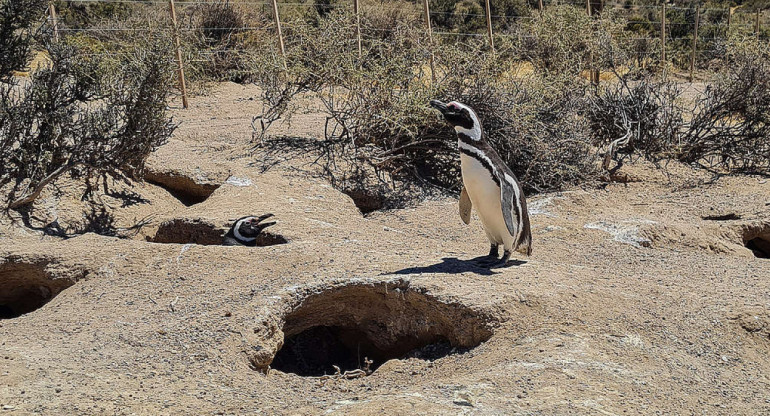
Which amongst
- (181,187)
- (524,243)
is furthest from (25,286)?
(524,243)

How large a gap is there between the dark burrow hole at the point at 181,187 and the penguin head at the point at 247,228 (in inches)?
72.5

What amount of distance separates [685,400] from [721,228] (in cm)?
358

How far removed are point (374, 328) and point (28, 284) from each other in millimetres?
2635

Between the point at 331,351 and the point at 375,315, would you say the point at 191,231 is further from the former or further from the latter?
the point at 375,315

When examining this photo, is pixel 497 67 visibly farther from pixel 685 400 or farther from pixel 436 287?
pixel 685 400

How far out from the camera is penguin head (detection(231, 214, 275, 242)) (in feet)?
19.7

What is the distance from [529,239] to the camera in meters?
5.33

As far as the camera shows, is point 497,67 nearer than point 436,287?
No

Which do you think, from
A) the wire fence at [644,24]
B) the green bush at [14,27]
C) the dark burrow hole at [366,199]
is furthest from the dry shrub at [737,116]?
the green bush at [14,27]

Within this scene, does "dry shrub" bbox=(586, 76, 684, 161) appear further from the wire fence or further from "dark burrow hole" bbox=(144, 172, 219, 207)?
"dark burrow hole" bbox=(144, 172, 219, 207)

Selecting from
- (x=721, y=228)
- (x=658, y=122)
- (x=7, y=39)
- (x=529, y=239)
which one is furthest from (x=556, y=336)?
(x=658, y=122)

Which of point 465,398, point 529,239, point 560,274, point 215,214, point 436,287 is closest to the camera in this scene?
point 465,398

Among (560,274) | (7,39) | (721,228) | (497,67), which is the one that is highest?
(7,39)

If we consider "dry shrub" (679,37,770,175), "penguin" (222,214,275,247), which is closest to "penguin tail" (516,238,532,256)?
"penguin" (222,214,275,247)
